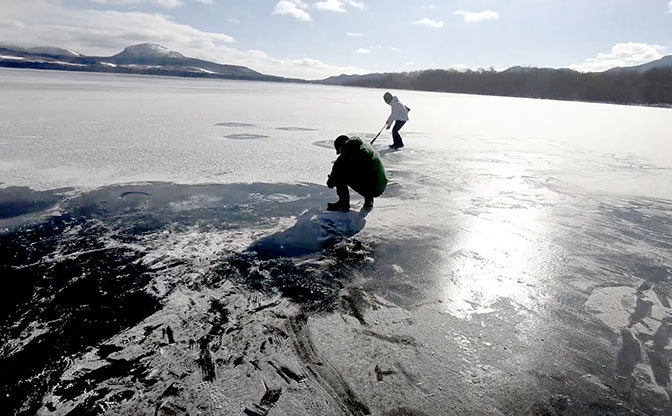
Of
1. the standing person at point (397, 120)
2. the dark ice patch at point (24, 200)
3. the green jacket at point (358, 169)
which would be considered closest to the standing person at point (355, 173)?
the green jacket at point (358, 169)

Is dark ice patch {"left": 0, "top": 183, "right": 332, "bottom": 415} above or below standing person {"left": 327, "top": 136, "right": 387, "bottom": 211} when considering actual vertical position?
below

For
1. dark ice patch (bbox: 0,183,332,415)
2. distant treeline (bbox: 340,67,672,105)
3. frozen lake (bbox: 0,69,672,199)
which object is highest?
distant treeline (bbox: 340,67,672,105)

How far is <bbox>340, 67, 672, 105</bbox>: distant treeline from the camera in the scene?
61000 millimetres

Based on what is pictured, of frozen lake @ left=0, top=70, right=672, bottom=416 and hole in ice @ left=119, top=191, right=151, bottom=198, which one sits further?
hole in ice @ left=119, top=191, right=151, bottom=198

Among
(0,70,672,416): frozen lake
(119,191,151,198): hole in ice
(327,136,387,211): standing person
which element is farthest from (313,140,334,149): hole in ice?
(119,191,151,198): hole in ice

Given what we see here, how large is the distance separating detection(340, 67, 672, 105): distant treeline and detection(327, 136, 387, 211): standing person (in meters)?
65.4

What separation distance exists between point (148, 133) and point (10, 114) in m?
4.45

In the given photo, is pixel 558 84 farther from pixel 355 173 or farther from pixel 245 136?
pixel 355 173

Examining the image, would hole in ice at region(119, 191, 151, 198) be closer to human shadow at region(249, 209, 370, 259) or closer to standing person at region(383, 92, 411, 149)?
human shadow at region(249, 209, 370, 259)

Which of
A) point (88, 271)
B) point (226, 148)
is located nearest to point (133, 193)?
point (88, 271)

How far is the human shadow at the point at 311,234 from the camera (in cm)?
325

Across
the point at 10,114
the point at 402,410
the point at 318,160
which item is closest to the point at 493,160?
the point at 318,160

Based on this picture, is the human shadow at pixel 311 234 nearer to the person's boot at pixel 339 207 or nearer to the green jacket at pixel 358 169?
the person's boot at pixel 339 207

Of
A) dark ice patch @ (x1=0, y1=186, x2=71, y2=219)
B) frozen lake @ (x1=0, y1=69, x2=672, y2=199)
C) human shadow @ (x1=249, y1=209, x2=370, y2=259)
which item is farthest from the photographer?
frozen lake @ (x1=0, y1=69, x2=672, y2=199)
